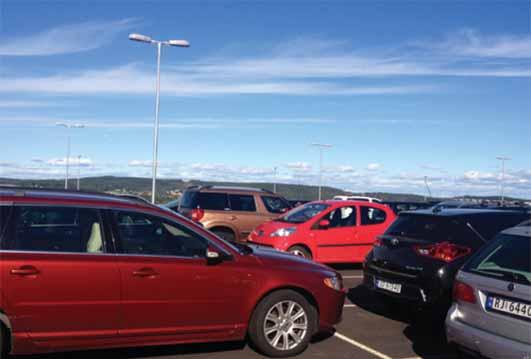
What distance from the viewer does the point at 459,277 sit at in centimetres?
561

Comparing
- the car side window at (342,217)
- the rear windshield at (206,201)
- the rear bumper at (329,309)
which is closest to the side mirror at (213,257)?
the rear bumper at (329,309)

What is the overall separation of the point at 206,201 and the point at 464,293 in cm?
960

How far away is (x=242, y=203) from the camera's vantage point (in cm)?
1473

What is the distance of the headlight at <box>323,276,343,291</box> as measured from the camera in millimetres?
6351

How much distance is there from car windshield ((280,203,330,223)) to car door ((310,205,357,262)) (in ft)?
0.80

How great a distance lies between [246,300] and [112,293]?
4.51ft

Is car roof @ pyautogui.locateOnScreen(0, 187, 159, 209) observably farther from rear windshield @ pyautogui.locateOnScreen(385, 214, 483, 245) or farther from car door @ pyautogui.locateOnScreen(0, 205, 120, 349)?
rear windshield @ pyautogui.locateOnScreen(385, 214, 483, 245)

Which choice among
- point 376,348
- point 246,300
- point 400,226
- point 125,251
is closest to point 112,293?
point 125,251

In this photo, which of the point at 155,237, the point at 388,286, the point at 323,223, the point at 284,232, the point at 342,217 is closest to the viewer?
the point at 155,237

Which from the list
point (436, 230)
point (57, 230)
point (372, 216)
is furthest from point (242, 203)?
point (57, 230)

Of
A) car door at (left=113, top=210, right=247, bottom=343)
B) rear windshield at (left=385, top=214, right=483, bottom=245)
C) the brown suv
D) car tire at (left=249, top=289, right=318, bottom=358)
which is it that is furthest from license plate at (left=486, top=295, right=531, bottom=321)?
the brown suv

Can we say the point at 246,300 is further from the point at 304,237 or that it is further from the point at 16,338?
the point at 304,237

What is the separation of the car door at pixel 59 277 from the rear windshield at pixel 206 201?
349 inches

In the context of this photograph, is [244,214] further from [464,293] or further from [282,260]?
[464,293]
